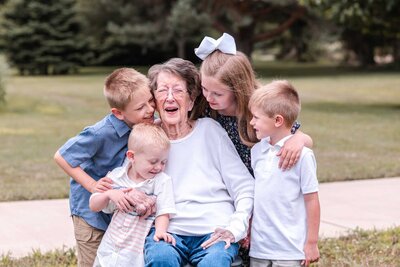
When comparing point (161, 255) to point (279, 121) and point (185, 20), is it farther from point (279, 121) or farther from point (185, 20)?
point (185, 20)

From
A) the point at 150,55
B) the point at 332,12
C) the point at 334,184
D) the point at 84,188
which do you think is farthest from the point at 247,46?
the point at 84,188

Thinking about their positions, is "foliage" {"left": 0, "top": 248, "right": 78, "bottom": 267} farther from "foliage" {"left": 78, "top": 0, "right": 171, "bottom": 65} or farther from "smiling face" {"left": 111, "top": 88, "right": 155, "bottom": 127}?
"foliage" {"left": 78, "top": 0, "right": 171, "bottom": 65}

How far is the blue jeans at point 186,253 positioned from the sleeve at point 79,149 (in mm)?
516

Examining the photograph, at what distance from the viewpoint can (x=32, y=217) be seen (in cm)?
596

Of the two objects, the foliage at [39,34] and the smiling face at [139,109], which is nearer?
the smiling face at [139,109]

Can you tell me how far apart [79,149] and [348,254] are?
87.1 inches

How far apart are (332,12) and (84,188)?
1211 cm

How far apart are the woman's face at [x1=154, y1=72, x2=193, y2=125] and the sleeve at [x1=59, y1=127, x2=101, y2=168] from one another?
1.19 feet

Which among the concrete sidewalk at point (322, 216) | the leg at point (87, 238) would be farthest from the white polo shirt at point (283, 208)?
the concrete sidewalk at point (322, 216)

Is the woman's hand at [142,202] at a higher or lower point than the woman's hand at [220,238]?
higher

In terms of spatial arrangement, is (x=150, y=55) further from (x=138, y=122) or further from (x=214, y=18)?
(x=138, y=122)

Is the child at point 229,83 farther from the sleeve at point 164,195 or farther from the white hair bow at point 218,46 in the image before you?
the sleeve at point 164,195

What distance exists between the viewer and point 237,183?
3.50 metres

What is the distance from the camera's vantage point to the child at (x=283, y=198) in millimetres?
3316
